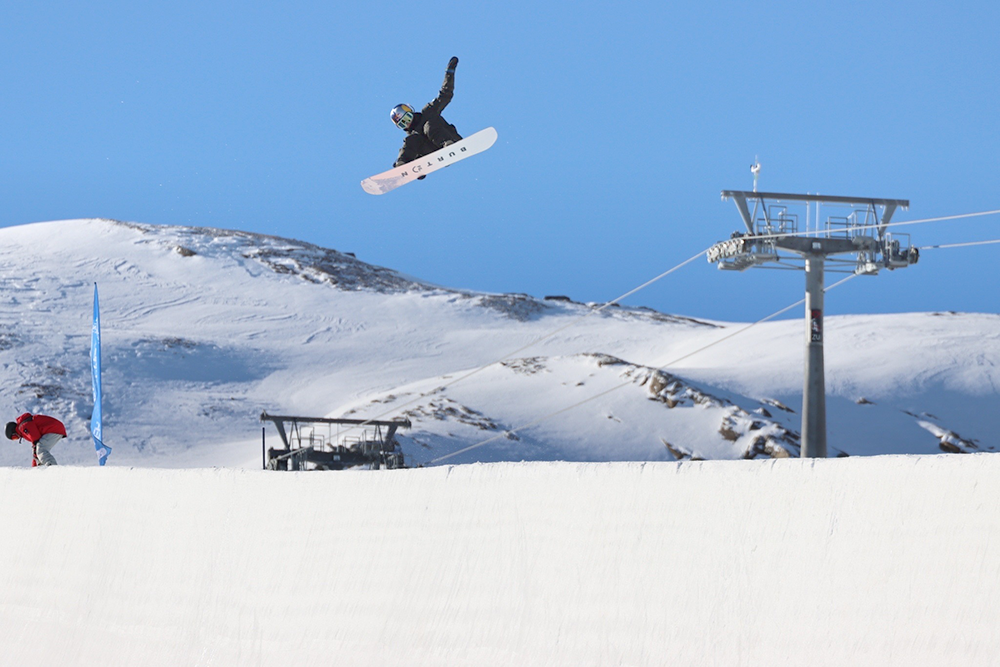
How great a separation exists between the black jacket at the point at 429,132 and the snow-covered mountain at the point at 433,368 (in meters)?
20.3

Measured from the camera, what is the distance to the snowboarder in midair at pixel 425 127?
50.4ft

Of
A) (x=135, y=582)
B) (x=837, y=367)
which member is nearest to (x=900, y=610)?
(x=135, y=582)

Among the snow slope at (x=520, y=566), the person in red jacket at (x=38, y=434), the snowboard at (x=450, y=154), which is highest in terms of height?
the snowboard at (x=450, y=154)

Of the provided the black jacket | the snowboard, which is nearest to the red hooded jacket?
the black jacket

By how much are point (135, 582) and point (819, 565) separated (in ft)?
18.6

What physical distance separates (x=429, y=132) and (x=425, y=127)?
107mm

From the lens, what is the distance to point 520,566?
593 centimetres

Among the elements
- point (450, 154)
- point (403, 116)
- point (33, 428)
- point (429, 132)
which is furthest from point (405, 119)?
point (33, 428)

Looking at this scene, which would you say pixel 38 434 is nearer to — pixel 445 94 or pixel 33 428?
pixel 33 428

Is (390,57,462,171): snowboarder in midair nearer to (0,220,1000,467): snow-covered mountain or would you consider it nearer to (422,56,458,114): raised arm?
(422,56,458,114): raised arm

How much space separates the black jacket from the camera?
1537cm

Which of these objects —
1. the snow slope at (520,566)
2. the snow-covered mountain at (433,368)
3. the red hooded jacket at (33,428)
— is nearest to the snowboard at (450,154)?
the red hooded jacket at (33,428)

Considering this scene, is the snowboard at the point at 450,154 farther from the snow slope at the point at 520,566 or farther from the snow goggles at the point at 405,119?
the snow slope at the point at 520,566

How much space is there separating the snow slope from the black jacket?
786cm
